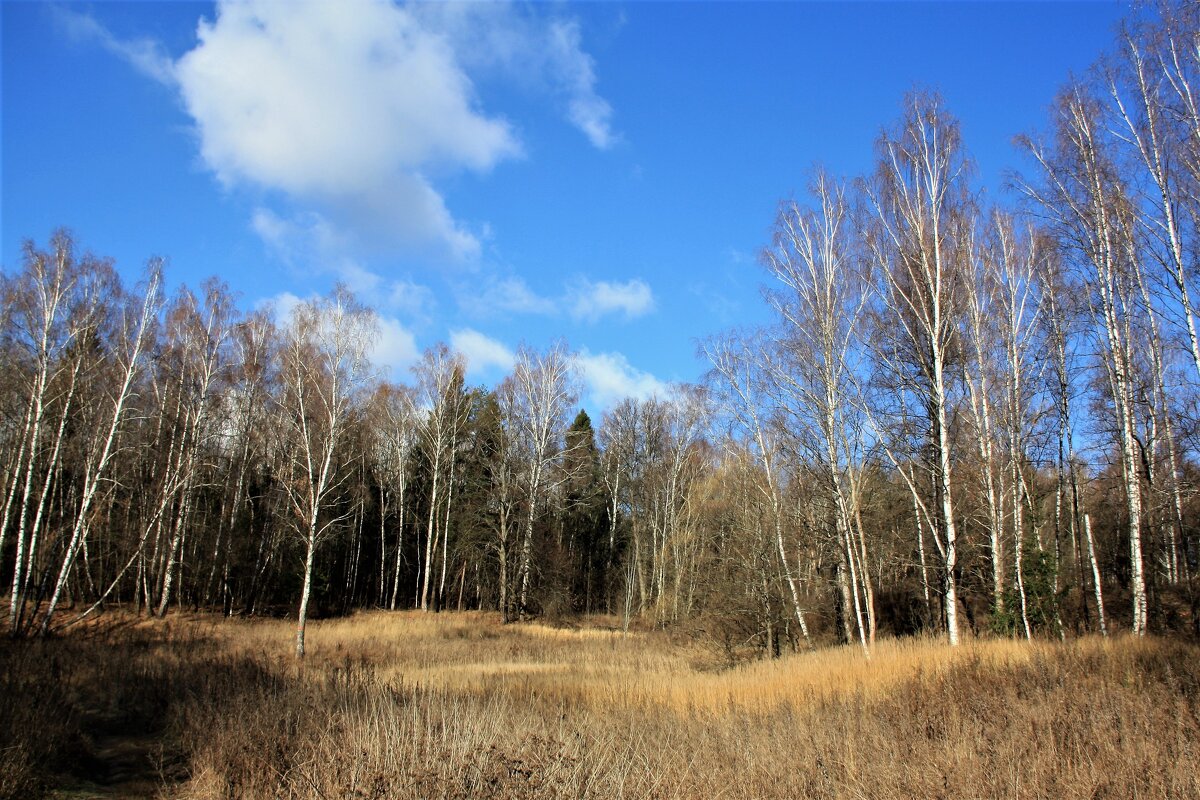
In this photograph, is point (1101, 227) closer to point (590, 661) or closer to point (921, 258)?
point (921, 258)

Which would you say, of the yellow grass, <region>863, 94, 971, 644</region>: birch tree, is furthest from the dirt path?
<region>863, 94, 971, 644</region>: birch tree

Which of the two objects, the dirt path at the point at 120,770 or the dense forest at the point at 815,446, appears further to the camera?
the dense forest at the point at 815,446

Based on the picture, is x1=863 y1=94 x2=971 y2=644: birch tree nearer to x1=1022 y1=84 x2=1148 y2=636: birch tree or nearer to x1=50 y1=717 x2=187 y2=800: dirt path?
x1=1022 y1=84 x2=1148 y2=636: birch tree

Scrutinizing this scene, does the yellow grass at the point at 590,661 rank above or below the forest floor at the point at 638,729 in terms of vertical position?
below

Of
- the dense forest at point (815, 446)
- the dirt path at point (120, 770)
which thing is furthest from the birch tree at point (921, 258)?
the dirt path at point (120, 770)

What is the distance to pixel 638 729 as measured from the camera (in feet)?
23.4

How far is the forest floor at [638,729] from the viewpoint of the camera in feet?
14.7

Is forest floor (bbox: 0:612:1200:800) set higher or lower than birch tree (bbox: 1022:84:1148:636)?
lower

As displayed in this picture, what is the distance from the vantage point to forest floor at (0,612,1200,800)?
448 cm

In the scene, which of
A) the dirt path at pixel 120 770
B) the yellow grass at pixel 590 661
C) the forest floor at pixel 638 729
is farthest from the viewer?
the yellow grass at pixel 590 661

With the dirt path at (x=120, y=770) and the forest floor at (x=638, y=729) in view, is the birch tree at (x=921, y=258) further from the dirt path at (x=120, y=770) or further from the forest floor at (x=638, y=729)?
the dirt path at (x=120, y=770)

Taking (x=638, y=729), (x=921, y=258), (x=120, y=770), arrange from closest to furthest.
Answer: (x=120, y=770) → (x=638, y=729) → (x=921, y=258)

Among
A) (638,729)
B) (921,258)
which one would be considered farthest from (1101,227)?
(638,729)

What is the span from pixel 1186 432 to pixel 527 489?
75.8 ft
